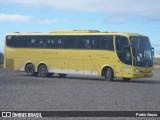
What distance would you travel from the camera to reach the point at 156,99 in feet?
58.7

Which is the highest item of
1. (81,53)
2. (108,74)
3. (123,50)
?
(123,50)

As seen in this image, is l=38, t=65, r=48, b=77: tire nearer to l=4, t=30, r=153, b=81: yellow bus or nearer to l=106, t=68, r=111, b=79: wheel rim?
l=4, t=30, r=153, b=81: yellow bus

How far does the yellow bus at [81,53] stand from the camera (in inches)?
1165

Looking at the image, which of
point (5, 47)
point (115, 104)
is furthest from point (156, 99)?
point (5, 47)

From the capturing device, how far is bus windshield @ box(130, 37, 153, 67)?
2942 centimetres

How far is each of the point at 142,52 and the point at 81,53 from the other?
4157mm

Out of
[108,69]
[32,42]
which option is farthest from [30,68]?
[108,69]

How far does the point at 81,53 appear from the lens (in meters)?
31.6

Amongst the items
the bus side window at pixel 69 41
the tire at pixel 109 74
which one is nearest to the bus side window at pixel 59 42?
the bus side window at pixel 69 41

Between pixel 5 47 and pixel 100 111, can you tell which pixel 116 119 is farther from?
pixel 5 47

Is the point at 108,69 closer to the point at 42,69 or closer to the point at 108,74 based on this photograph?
the point at 108,74

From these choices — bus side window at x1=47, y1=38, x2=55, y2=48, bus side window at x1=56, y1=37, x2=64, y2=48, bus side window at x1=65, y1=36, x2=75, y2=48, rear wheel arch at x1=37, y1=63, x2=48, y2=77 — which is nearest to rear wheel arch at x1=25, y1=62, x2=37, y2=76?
rear wheel arch at x1=37, y1=63, x2=48, y2=77

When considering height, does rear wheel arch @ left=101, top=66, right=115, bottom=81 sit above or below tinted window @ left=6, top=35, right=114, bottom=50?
below

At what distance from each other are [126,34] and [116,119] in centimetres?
1763
